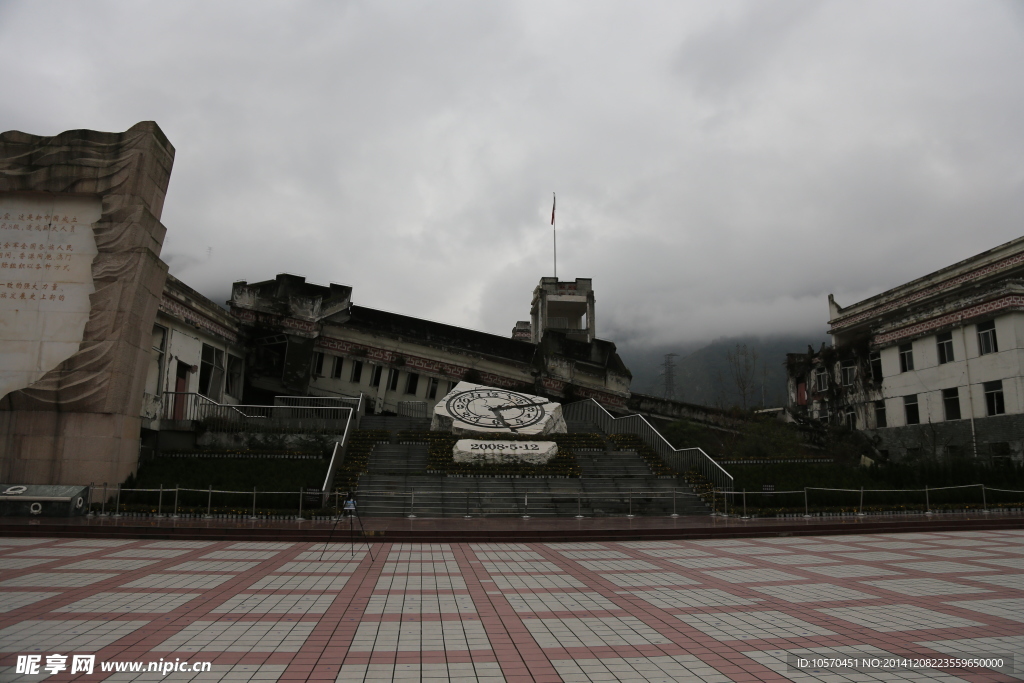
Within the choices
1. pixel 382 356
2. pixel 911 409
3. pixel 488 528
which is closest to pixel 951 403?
pixel 911 409

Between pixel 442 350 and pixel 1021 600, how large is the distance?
85.7 feet

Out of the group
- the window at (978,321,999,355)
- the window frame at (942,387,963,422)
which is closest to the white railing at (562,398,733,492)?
the window frame at (942,387,963,422)

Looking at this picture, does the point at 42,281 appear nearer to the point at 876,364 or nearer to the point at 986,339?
the point at 986,339

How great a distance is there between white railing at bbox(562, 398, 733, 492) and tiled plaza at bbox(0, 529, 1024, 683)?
25.2 ft

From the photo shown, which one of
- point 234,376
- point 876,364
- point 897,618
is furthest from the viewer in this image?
point 876,364

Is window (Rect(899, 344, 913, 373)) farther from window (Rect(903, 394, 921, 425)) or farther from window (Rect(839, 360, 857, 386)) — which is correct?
window (Rect(839, 360, 857, 386))

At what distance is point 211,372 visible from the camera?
27.2 meters

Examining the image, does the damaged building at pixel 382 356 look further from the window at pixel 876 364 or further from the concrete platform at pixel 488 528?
the concrete platform at pixel 488 528

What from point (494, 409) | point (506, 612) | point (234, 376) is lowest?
point (506, 612)

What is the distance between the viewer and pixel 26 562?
368 inches

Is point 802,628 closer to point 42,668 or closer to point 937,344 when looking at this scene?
point 42,668

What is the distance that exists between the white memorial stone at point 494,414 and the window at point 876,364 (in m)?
16.0

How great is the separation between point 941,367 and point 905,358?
2.16 meters

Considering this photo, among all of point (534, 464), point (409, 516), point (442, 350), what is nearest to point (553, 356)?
point (442, 350)
